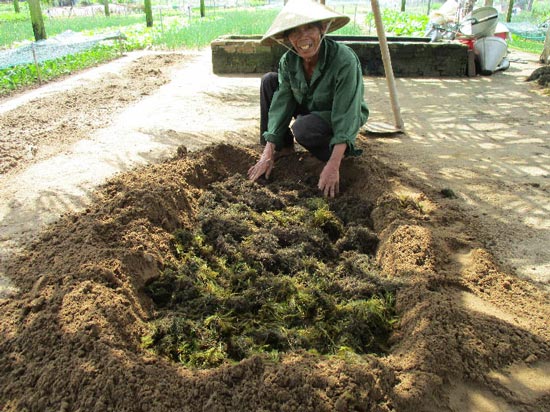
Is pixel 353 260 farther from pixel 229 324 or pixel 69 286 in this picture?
pixel 69 286

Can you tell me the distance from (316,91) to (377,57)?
5.38 m

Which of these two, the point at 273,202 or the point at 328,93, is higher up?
the point at 328,93

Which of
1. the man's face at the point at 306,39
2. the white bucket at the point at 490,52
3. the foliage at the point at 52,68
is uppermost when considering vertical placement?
the man's face at the point at 306,39

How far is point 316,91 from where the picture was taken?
3.18 meters

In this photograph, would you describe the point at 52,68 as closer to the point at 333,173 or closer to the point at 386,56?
the point at 386,56

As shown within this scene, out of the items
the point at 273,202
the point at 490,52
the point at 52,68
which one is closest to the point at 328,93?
the point at 273,202

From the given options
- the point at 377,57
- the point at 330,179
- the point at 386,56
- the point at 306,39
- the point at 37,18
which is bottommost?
the point at 330,179

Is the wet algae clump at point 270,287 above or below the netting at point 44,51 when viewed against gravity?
below

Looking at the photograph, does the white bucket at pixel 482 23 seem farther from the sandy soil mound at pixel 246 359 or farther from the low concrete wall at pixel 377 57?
the sandy soil mound at pixel 246 359

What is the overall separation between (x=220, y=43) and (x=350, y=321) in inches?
280

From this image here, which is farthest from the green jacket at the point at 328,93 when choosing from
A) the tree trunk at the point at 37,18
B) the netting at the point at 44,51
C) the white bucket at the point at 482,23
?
the tree trunk at the point at 37,18

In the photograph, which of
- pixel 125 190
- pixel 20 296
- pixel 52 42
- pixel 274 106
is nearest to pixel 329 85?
pixel 274 106

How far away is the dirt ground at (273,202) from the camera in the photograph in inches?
61.2

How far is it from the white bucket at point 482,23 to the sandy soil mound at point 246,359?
6731 mm
